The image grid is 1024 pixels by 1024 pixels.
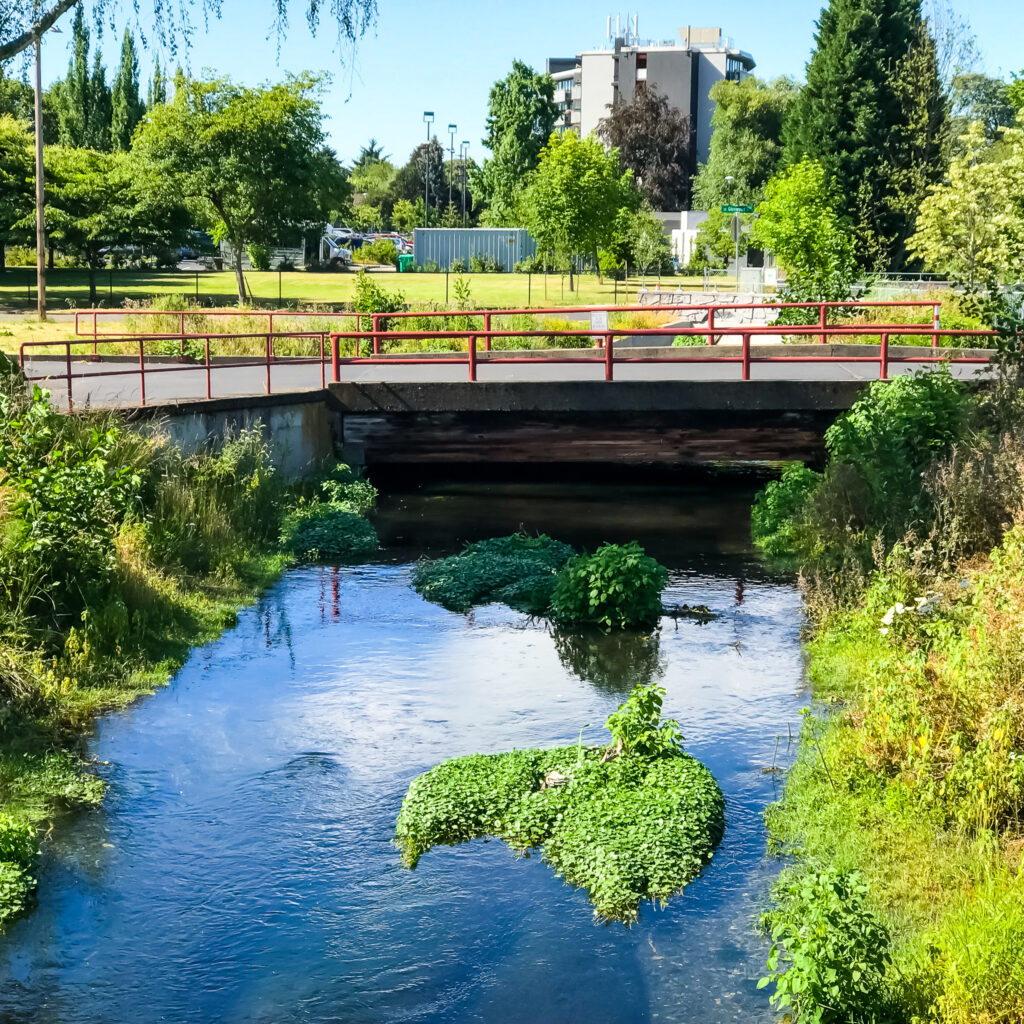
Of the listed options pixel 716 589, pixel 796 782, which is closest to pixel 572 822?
pixel 796 782

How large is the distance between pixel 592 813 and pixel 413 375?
58.0ft

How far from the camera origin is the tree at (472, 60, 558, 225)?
3639 inches

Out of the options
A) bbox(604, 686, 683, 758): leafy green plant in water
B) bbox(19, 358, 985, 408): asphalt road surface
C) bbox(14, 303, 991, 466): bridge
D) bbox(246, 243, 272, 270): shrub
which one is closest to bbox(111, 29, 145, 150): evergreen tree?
bbox(246, 243, 272, 270): shrub

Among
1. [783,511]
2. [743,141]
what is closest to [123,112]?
[743,141]

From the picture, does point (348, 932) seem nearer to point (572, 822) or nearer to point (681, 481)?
point (572, 822)

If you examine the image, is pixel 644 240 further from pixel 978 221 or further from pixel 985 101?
pixel 978 221

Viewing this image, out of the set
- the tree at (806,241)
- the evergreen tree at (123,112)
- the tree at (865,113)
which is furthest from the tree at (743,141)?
the tree at (806,241)

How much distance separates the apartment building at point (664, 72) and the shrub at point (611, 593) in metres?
106

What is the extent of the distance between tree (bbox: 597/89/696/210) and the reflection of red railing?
64.6 meters

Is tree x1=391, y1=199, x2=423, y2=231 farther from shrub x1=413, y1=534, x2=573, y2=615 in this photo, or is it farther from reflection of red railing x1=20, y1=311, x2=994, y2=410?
shrub x1=413, y1=534, x2=573, y2=615

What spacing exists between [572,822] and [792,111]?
5708cm

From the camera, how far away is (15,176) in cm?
4875

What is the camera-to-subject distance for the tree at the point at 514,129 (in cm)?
9244

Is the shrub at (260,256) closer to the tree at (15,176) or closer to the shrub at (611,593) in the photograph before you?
the tree at (15,176)
